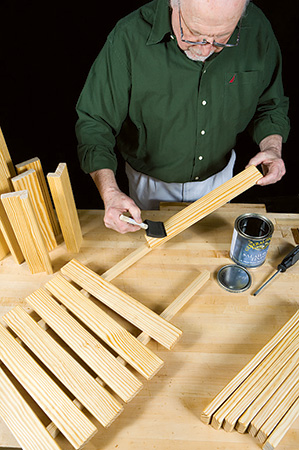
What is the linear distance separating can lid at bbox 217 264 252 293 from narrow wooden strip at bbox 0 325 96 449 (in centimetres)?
63

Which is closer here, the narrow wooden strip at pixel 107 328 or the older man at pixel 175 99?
the narrow wooden strip at pixel 107 328

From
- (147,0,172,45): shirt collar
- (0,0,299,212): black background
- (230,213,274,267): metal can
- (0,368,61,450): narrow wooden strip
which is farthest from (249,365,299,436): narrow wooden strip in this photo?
(0,0,299,212): black background

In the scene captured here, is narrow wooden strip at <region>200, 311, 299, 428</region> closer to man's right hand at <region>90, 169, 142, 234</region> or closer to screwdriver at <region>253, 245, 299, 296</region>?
screwdriver at <region>253, 245, 299, 296</region>

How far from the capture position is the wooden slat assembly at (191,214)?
4.24 feet

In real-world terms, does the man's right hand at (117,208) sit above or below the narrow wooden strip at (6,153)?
below

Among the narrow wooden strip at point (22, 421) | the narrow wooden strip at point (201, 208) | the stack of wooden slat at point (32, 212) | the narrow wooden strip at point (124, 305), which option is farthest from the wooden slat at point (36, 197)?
the narrow wooden strip at point (22, 421)

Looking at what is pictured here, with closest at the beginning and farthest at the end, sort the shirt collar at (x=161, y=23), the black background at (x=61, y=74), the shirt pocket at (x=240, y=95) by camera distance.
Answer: the shirt collar at (x=161, y=23) → the shirt pocket at (x=240, y=95) → the black background at (x=61, y=74)

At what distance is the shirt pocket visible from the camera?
1.58m

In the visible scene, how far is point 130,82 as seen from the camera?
154 centimetres

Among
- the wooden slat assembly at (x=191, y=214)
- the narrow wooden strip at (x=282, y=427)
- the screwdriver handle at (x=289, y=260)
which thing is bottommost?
the narrow wooden strip at (x=282, y=427)

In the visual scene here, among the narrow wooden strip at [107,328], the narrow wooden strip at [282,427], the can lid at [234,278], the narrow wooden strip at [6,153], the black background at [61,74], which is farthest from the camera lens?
the black background at [61,74]

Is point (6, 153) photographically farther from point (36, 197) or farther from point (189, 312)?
point (189, 312)

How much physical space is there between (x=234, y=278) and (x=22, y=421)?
801 mm

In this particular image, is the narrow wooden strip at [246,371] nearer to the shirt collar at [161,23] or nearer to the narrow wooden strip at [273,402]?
the narrow wooden strip at [273,402]
